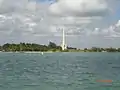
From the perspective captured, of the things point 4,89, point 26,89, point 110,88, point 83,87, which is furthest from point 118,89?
point 4,89

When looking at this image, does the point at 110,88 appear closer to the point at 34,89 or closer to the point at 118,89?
the point at 118,89

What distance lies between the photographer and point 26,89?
2151 inches

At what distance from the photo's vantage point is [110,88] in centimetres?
5594

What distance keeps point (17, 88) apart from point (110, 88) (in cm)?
1545

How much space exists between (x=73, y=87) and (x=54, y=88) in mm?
3656

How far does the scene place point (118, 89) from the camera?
2137 inches

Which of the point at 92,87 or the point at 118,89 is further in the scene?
the point at 92,87

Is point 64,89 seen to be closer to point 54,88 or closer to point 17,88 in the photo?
point 54,88

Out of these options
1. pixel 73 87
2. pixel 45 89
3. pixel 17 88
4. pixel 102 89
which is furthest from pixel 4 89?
pixel 102 89

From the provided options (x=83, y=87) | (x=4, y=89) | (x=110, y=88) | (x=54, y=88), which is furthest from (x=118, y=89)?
(x=4, y=89)

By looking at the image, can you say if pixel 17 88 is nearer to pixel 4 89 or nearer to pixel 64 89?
pixel 4 89

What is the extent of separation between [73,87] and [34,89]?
23.0 ft

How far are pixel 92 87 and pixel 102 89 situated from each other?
2.72 m

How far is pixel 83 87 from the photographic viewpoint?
189 feet
